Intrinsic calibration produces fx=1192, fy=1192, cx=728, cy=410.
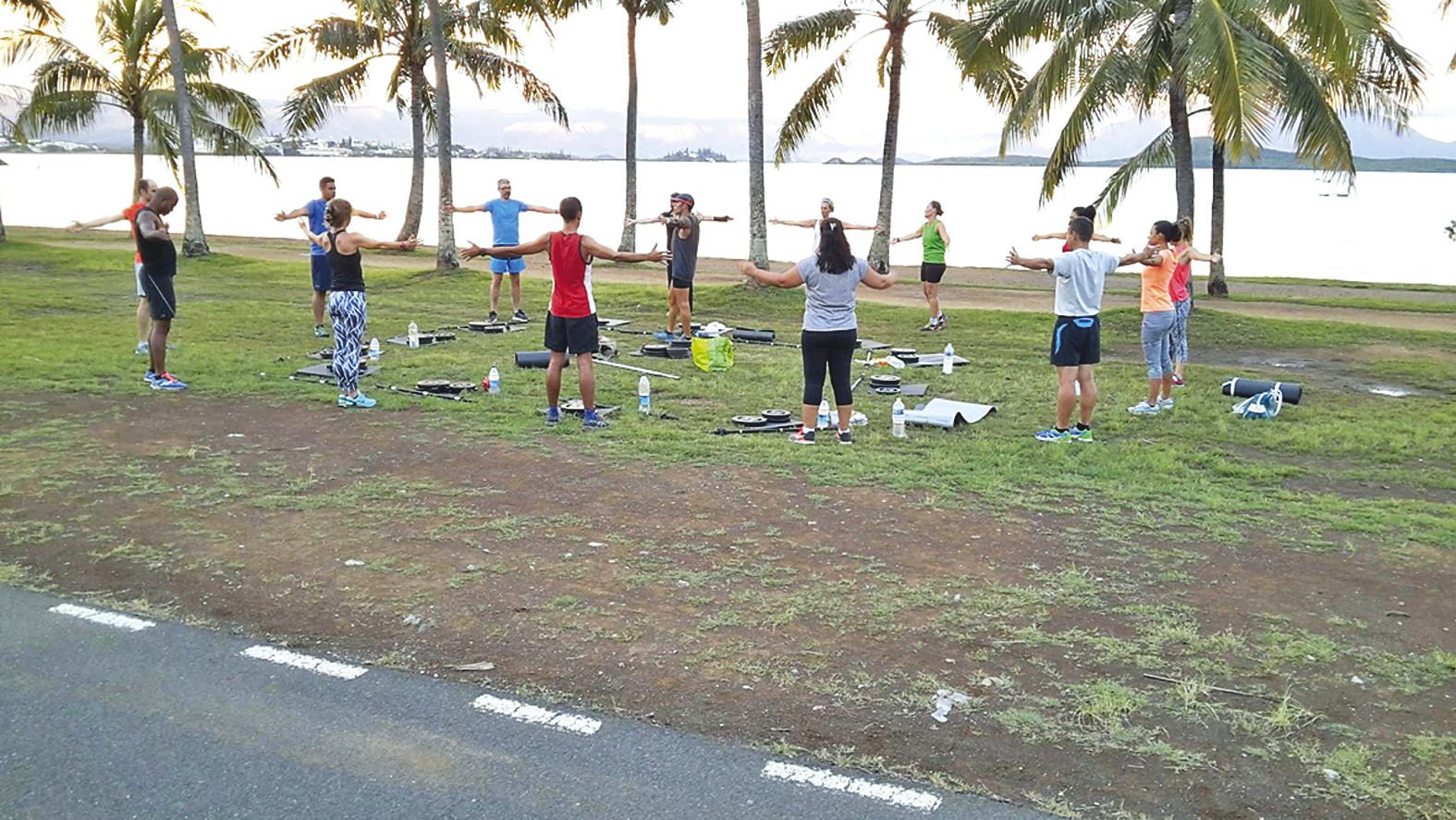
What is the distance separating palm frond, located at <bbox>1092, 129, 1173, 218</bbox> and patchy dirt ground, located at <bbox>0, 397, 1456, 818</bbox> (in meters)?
14.2

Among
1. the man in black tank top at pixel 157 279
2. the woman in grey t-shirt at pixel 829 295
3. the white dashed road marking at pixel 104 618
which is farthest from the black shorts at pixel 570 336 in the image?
the white dashed road marking at pixel 104 618

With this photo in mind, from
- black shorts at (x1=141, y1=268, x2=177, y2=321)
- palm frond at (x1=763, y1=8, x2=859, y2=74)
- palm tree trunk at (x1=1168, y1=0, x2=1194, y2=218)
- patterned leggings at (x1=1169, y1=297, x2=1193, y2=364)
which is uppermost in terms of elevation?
palm frond at (x1=763, y1=8, x2=859, y2=74)

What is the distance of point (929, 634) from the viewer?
5668mm

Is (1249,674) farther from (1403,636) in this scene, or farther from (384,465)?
Result: (384,465)

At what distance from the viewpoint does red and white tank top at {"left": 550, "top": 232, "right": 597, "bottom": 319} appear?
9.79 metres

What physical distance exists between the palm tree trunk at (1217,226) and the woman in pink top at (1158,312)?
35.5ft

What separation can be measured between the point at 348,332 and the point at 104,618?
17.1 ft

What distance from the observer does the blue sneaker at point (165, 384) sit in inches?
445

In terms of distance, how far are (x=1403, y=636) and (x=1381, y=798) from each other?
70.2 inches

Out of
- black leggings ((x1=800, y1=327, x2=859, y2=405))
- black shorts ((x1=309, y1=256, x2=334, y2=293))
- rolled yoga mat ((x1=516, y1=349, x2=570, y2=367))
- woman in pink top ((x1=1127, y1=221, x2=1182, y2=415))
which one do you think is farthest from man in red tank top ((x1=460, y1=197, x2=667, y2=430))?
black shorts ((x1=309, y1=256, x2=334, y2=293))

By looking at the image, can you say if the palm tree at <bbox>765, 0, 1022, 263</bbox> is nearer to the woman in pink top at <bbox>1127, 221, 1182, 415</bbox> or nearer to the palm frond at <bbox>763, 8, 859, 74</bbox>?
the palm frond at <bbox>763, 8, 859, 74</bbox>

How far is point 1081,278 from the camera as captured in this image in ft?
31.0

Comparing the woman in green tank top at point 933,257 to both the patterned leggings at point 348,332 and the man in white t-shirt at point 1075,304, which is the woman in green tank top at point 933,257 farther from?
the patterned leggings at point 348,332

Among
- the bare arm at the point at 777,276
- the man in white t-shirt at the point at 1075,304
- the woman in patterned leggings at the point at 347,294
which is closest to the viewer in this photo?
the bare arm at the point at 777,276
